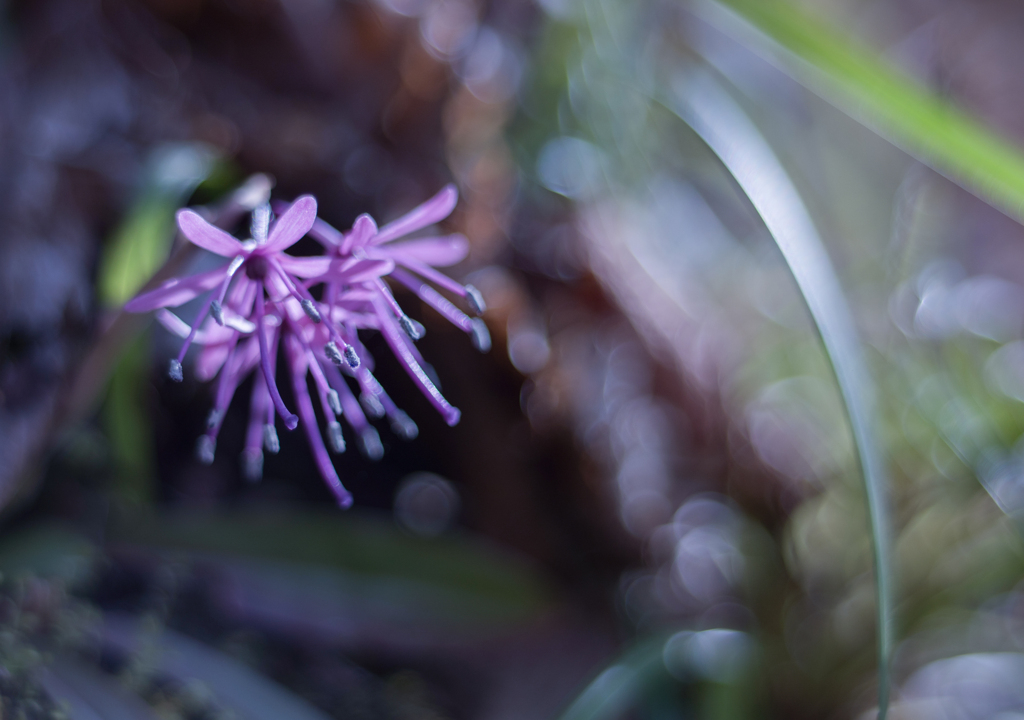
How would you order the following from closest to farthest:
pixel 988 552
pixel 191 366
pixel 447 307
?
pixel 447 307 → pixel 191 366 → pixel 988 552

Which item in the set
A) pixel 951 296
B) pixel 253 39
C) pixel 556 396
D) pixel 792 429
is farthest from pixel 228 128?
pixel 951 296

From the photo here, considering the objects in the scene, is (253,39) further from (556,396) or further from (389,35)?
(556,396)

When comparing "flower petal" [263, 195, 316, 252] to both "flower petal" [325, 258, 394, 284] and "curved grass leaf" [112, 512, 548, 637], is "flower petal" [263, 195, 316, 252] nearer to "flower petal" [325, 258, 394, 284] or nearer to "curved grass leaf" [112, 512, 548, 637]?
"flower petal" [325, 258, 394, 284]

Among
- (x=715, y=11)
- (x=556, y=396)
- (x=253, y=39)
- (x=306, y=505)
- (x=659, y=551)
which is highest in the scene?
(x=715, y=11)

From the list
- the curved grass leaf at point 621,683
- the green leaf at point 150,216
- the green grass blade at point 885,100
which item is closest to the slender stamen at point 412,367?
the green leaf at point 150,216

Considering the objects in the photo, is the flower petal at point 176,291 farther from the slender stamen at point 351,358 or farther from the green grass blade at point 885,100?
the green grass blade at point 885,100

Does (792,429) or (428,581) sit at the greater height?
(792,429)

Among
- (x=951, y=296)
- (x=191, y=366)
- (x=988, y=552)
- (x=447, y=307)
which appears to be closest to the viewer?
(x=447, y=307)
